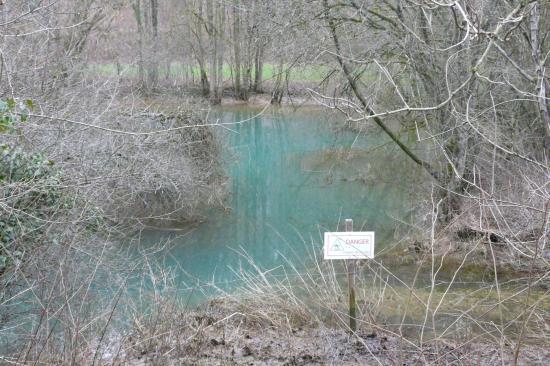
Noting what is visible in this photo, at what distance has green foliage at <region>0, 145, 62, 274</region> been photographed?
5934 millimetres

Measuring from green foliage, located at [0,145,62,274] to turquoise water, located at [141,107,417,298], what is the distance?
10.3 ft

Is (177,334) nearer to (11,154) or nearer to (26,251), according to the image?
(26,251)

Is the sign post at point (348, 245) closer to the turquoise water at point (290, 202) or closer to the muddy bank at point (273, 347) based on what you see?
the muddy bank at point (273, 347)

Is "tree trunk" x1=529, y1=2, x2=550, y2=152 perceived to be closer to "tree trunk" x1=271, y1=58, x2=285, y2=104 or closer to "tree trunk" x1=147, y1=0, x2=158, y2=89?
"tree trunk" x1=271, y1=58, x2=285, y2=104

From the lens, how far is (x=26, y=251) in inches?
243

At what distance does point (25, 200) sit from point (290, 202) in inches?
367

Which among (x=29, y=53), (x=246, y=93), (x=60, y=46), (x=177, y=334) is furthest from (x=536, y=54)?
(x=246, y=93)

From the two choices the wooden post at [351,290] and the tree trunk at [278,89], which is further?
the tree trunk at [278,89]

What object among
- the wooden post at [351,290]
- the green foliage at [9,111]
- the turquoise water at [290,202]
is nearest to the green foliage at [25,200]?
the green foliage at [9,111]

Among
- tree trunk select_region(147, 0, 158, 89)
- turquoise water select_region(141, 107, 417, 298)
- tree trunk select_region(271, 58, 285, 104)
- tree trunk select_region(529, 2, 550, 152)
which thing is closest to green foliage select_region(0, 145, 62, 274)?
turquoise water select_region(141, 107, 417, 298)

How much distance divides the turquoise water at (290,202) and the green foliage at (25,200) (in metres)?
3.13

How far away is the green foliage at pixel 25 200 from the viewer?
5.93 m

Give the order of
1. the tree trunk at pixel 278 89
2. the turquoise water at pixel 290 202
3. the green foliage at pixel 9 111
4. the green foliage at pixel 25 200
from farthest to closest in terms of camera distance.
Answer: the tree trunk at pixel 278 89
the turquoise water at pixel 290 202
the green foliage at pixel 25 200
the green foliage at pixel 9 111

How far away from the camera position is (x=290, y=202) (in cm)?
1530
